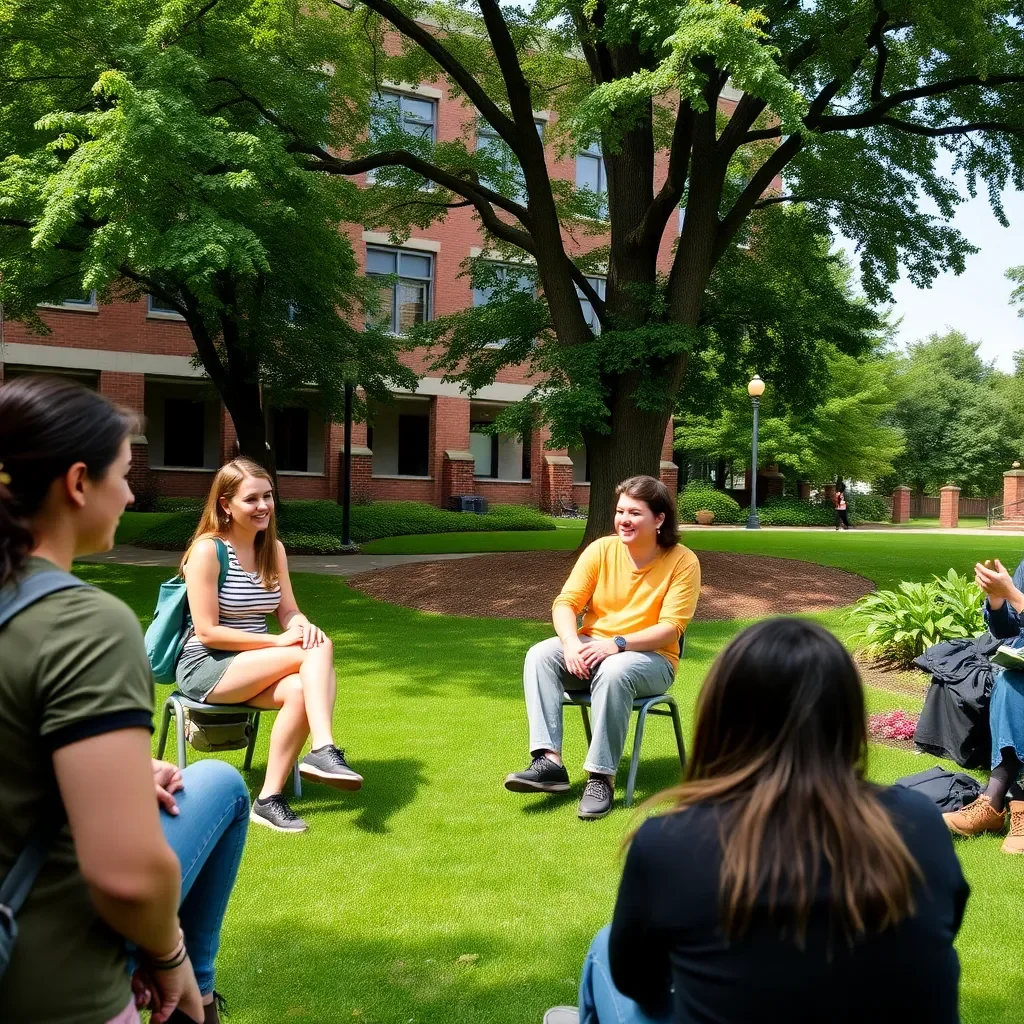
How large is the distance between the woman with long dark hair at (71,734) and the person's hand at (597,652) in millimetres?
3291

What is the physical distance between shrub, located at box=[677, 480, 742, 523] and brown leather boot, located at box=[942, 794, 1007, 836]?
2878 centimetres

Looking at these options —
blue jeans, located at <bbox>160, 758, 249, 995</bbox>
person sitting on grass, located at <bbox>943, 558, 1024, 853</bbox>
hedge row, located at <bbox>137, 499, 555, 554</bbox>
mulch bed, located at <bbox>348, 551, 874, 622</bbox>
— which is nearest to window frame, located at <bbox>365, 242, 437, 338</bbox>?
hedge row, located at <bbox>137, 499, 555, 554</bbox>

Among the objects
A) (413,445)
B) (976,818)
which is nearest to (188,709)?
(976,818)

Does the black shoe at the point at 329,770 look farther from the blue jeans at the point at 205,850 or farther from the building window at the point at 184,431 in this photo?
the building window at the point at 184,431

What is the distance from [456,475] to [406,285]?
5765 mm

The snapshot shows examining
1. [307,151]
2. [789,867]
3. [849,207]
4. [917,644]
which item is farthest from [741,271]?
[789,867]

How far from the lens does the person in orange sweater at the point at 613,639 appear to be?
4773mm

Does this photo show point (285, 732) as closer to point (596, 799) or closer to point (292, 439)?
point (596, 799)

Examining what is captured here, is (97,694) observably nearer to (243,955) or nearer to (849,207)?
(243,955)

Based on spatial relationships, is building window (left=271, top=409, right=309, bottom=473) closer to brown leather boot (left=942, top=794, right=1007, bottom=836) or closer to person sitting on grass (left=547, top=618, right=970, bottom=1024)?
brown leather boot (left=942, top=794, right=1007, bottom=836)

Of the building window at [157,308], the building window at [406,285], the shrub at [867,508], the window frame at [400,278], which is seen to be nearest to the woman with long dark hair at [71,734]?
the building window at [157,308]

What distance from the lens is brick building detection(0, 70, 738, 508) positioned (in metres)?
25.1

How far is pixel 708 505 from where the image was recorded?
3325 centimetres

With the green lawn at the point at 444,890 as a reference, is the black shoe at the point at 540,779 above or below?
above
